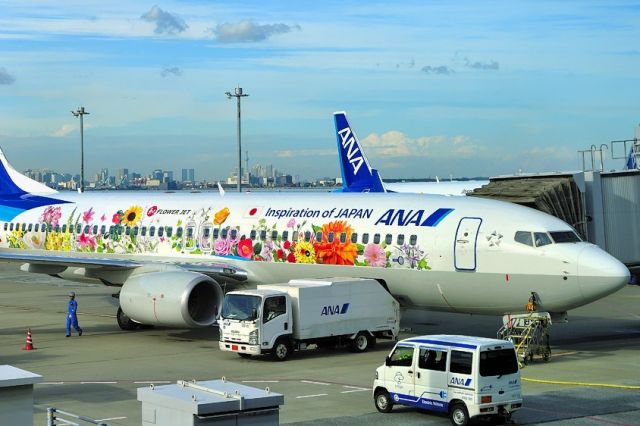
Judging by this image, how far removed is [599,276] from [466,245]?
4.01 meters

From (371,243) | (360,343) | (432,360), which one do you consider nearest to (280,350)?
(360,343)

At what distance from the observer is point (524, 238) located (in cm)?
2958

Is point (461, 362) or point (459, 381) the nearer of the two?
point (459, 381)

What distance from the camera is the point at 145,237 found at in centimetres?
3888

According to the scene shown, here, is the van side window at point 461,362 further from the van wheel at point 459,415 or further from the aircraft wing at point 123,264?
the aircraft wing at point 123,264

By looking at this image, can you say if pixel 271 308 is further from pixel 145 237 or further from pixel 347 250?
pixel 145 237

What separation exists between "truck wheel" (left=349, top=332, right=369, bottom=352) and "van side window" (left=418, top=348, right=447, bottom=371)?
28.3 ft

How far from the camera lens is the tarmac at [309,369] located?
22312 mm

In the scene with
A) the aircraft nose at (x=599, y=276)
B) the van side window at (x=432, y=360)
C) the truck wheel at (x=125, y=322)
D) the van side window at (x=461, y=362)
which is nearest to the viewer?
the van side window at (x=461, y=362)

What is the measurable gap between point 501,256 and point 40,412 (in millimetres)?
13788

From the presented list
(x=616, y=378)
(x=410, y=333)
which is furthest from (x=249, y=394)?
(x=410, y=333)

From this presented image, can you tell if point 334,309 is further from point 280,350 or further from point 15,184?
point 15,184

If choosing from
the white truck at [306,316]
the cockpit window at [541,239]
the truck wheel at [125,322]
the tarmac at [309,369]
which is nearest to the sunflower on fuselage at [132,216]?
the truck wheel at [125,322]

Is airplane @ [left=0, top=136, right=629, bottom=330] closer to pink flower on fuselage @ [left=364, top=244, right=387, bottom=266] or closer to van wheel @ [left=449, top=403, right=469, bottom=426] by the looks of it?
pink flower on fuselage @ [left=364, top=244, right=387, bottom=266]
